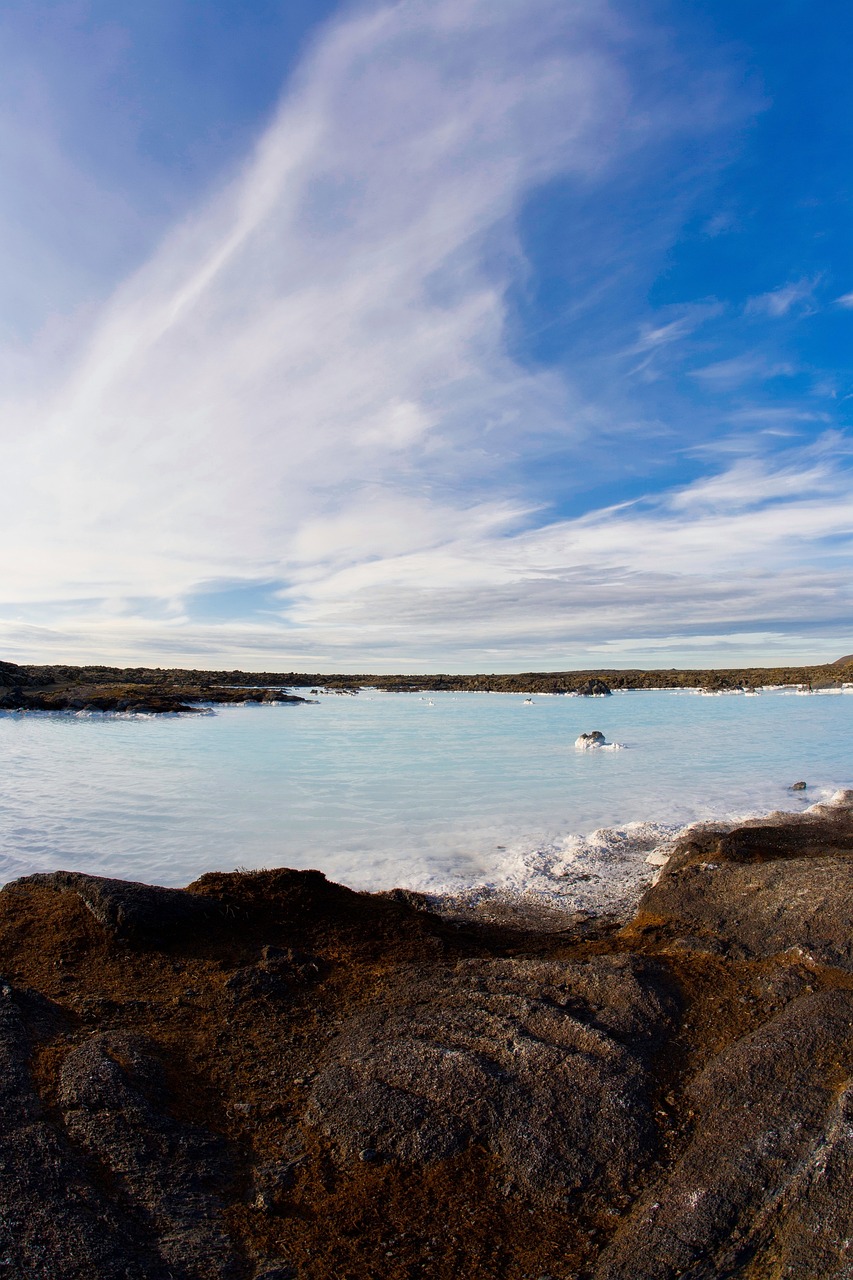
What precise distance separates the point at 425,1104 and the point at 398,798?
39.8 feet

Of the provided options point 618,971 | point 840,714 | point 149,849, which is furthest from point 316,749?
point 840,714

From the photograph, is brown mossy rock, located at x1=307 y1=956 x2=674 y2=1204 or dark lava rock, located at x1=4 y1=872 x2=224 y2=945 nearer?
brown mossy rock, located at x1=307 y1=956 x2=674 y2=1204

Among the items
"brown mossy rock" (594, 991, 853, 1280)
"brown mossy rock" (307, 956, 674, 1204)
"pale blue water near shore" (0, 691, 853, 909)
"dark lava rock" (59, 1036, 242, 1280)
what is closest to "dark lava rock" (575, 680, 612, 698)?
"pale blue water near shore" (0, 691, 853, 909)

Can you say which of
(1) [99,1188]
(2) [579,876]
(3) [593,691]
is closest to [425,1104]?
(1) [99,1188]

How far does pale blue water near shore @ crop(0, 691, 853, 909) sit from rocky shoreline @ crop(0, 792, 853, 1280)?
3896mm

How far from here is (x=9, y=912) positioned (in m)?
7.43

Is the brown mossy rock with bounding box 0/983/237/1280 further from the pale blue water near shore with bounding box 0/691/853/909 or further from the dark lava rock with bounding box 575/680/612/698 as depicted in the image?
the dark lava rock with bounding box 575/680/612/698

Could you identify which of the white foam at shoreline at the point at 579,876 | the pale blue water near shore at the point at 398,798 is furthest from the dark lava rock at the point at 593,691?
the white foam at shoreline at the point at 579,876

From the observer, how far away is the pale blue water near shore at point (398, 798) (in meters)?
11.2

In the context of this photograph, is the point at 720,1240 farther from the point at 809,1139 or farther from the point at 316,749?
the point at 316,749

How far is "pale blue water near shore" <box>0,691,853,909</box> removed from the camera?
1123 cm

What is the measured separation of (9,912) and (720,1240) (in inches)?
286

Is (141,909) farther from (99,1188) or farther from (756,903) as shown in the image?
(756,903)

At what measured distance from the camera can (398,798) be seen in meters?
16.2
